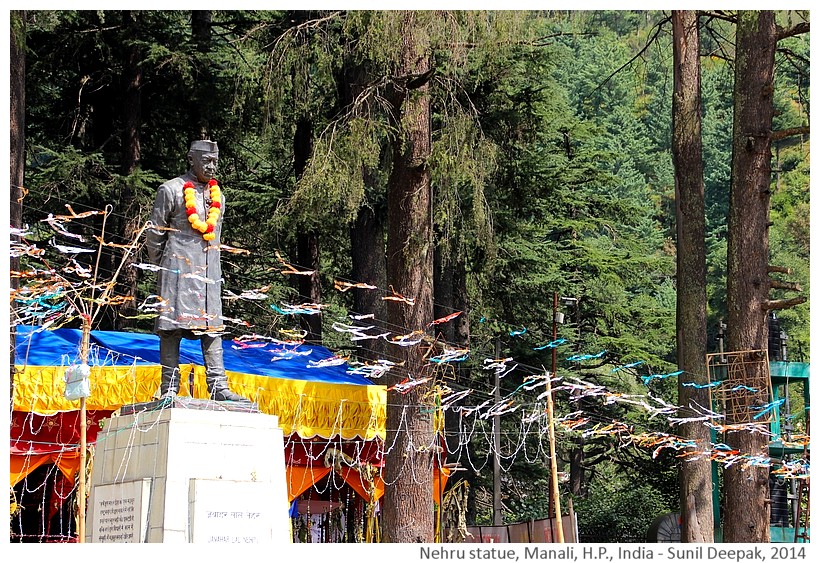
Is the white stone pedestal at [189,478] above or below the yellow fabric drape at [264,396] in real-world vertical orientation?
below

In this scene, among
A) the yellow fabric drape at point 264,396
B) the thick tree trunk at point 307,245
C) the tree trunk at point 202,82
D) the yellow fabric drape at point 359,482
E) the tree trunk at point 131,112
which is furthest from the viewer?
the thick tree trunk at point 307,245

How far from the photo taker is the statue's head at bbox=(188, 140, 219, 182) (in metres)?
10.6

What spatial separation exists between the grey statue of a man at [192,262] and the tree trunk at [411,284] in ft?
14.4

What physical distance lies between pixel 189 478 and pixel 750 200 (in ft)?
28.4

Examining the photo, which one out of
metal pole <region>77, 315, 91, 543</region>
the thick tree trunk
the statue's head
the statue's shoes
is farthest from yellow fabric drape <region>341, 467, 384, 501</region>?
the statue's head

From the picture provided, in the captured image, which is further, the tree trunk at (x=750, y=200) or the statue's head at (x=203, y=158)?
the tree trunk at (x=750, y=200)

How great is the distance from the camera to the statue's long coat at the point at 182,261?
1042cm

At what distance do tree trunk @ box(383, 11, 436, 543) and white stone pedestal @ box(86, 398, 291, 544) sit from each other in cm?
466

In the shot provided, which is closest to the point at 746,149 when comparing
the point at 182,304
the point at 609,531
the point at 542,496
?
the point at 182,304

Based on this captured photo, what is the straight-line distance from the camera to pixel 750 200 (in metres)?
15.0

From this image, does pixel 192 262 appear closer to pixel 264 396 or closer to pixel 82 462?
pixel 82 462

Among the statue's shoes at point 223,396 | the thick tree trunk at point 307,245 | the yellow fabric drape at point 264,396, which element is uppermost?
the thick tree trunk at point 307,245

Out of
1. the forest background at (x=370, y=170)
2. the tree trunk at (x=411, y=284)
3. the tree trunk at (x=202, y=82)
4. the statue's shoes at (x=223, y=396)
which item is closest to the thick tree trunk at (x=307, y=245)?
the forest background at (x=370, y=170)

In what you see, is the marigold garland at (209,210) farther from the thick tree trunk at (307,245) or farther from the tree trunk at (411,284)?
the thick tree trunk at (307,245)
